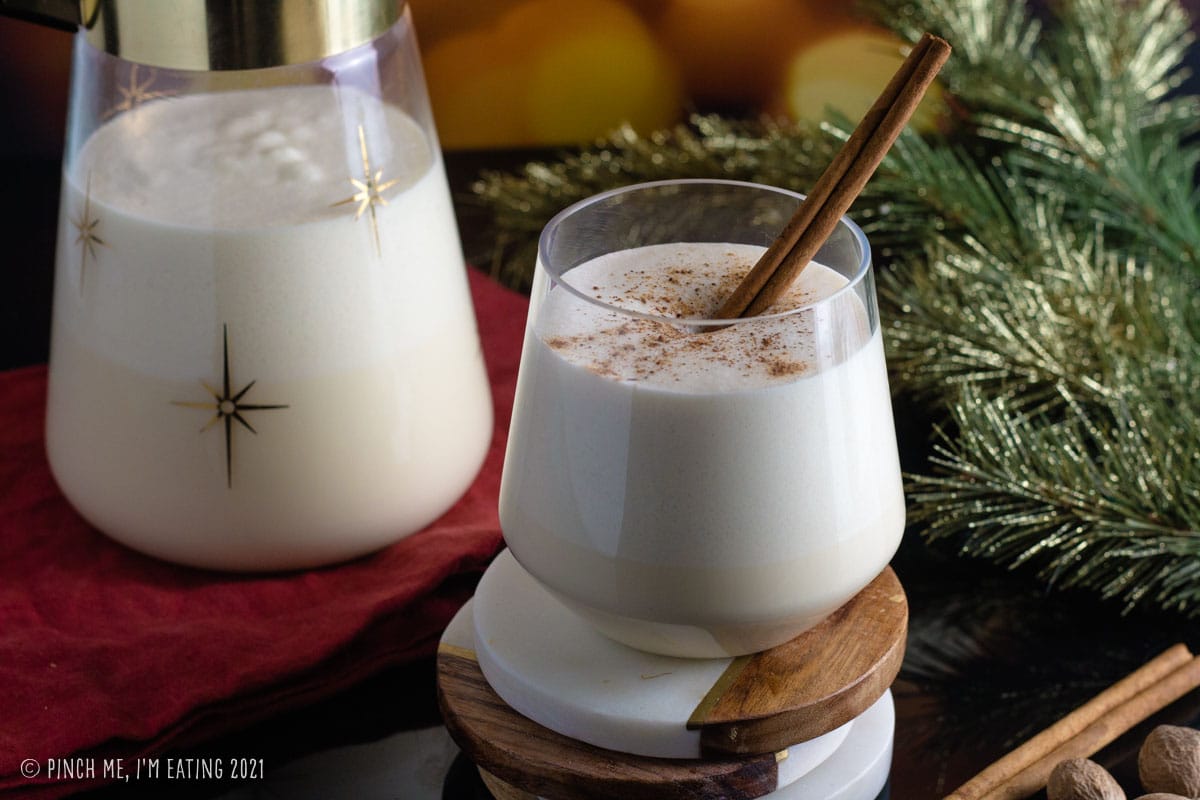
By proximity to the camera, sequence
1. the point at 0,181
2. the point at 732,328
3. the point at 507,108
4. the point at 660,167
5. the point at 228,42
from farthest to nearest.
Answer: the point at 507,108 < the point at 0,181 < the point at 660,167 < the point at 228,42 < the point at 732,328

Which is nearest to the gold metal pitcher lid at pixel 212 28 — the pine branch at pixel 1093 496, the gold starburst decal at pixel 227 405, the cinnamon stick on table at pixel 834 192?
the gold starburst decal at pixel 227 405

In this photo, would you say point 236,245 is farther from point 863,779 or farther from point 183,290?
point 863,779

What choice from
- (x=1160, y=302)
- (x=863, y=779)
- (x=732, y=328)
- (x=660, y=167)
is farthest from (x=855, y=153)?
(x=660, y=167)

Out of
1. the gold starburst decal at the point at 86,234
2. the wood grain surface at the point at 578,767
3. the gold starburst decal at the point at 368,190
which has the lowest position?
the gold starburst decal at the point at 86,234

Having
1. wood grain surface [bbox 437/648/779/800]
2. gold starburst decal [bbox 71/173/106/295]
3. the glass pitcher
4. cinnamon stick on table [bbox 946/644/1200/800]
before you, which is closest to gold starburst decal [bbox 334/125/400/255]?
the glass pitcher

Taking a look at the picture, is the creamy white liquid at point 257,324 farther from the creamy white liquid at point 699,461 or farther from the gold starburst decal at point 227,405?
the creamy white liquid at point 699,461
